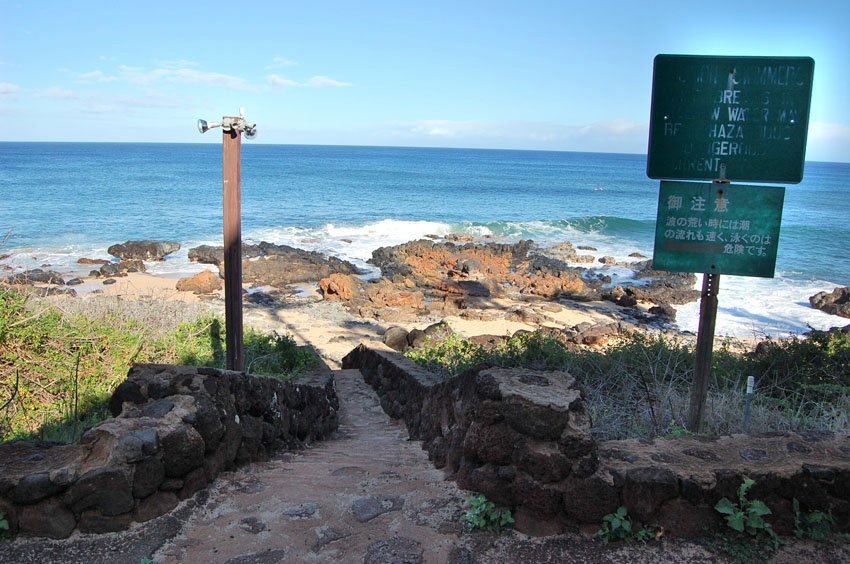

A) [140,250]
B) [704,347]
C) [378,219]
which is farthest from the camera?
[378,219]

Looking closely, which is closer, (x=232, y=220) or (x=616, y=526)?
(x=616, y=526)

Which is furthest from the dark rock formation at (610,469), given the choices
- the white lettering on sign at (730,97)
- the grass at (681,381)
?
the white lettering on sign at (730,97)

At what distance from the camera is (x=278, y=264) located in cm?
2677

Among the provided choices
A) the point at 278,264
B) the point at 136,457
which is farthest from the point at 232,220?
the point at 278,264

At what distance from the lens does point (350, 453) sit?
6.32 metres

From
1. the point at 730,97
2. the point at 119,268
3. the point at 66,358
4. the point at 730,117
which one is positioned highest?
the point at 730,97

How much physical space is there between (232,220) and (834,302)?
20625mm

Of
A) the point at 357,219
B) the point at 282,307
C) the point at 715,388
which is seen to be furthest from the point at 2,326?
the point at 357,219

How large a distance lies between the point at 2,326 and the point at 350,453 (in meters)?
4.01

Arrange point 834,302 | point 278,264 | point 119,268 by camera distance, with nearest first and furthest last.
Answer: point 834,302
point 119,268
point 278,264

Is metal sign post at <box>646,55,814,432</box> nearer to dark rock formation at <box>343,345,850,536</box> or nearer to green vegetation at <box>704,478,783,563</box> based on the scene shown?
dark rock formation at <box>343,345,850,536</box>

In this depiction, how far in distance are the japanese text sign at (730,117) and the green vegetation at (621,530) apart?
93.0 inches

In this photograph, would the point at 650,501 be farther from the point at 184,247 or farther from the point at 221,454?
the point at 184,247

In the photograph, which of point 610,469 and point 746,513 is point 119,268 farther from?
point 746,513
